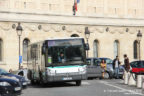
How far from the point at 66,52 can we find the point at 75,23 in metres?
26.6

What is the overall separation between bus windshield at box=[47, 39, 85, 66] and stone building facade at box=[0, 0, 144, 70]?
2232 cm

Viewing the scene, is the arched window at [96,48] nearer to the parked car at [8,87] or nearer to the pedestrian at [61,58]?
the pedestrian at [61,58]

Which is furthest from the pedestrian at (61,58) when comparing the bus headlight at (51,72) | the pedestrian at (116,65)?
the pedestrian at (116,65)

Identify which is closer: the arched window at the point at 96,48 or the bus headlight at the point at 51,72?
the bus headlight at the point at 51,72

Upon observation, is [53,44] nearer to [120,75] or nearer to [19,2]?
[120,75]

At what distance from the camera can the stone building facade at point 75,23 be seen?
151ft

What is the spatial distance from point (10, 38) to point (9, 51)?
1.33 m

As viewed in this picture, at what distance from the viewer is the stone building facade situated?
46094 mm

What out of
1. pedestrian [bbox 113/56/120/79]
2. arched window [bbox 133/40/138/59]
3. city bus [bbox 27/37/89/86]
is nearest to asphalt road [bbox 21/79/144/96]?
city bus [bbox 27/37/89/86]

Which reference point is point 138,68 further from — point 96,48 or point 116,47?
point 116,47

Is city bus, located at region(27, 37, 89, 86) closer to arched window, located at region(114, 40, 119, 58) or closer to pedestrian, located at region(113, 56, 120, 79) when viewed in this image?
pedestrian, located at region(113, 56, 120, 79)

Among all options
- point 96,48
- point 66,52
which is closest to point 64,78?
point 66,52

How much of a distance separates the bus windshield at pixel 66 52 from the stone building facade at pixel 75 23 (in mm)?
22320

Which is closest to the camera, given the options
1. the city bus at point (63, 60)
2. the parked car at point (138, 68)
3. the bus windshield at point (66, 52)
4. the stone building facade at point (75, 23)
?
the city bus at point (63, 60)
